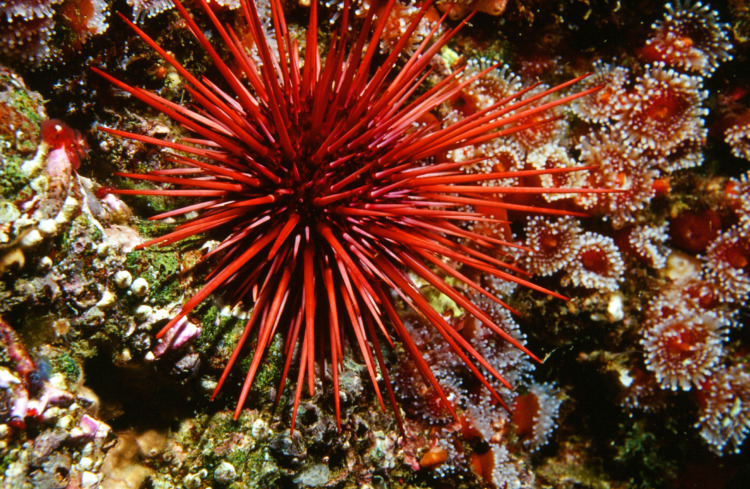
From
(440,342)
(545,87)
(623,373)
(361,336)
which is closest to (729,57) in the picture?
(545,87)

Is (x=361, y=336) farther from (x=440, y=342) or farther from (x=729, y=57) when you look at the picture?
(x=729, y=57)

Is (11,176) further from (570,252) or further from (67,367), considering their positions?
(570,252)

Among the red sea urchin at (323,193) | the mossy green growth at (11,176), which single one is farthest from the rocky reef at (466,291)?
the red sea urchin at (323,193)

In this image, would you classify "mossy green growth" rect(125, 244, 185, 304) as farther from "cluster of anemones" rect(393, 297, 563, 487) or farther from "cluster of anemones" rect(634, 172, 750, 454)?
"cluster of anemones" rect(634, 172, 750, 454)

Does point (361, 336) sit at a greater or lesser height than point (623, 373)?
greater

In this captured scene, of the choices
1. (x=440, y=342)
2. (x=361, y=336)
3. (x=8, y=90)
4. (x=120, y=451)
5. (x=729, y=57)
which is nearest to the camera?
(x=8, y=90)

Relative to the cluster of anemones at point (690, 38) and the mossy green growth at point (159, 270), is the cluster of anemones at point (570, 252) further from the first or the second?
the mossy green growth at point (159, 270)

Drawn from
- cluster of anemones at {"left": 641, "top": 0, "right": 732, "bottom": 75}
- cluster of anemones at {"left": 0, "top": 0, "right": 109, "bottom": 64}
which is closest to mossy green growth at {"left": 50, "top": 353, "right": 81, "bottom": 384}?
cluster of anemones at {"left": 0, "top": 0, "right": 109, "bottom": 64}

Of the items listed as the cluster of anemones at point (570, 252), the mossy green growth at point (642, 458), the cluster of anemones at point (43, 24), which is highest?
the cluster of anemones at point (43, 24)
